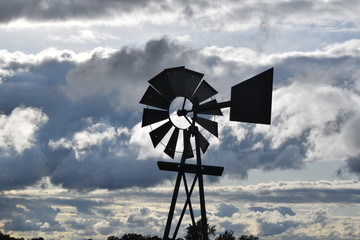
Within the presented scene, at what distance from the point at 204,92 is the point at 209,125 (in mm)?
1652

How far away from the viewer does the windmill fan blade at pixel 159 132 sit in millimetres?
30250

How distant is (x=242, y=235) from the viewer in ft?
155

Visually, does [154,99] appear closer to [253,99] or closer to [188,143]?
[188,143]

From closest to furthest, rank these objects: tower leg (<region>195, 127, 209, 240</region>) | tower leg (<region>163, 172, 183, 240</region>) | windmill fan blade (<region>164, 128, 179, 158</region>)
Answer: tower leg (<region>195, 127, 209, 240</region>)
tower leg (<region>163, 172, 183, 240</region>)
windmill fan blade (<region>164, 128, 179, 158</region>)

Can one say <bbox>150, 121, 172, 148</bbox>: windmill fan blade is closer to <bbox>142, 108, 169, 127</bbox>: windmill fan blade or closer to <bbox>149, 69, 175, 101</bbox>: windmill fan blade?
<bbox>142, 108, 169, 127</bbox>: windmill fan blade

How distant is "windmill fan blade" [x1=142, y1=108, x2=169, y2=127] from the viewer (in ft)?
98.1

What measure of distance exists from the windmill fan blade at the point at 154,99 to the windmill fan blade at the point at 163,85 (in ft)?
0.58

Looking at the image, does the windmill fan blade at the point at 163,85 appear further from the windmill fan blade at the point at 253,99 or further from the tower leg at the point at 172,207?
the tower leg at the point at 172,207

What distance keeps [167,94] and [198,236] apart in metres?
7.21

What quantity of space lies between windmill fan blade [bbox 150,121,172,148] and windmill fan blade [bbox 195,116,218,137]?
1.52m

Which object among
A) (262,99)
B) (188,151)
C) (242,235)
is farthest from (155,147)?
(242,235)

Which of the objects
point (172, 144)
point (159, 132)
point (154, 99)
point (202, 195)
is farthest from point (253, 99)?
point (202, 195)

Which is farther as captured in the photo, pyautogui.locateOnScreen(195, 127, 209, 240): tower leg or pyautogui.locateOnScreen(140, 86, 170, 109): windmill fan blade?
pyautogui.locateOnScreen(140, 86, 170, 109): windmill fan blade

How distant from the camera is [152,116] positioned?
3002cm
